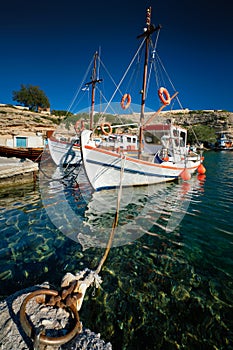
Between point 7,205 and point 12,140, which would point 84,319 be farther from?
point 12,140

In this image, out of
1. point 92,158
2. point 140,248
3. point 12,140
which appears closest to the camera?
point 140,248

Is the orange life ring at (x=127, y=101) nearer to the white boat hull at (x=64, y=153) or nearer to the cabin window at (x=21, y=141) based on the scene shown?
the white boat hull at (x=64, y=153)

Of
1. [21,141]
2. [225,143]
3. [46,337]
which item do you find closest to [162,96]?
[46,337]

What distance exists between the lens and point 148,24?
47.0ft

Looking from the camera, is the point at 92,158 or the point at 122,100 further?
the point at 122,100

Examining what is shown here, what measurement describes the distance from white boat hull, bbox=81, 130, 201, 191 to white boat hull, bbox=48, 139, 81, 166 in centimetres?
1002

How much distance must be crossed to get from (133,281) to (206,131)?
9194cm

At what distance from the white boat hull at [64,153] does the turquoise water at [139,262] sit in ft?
39.9

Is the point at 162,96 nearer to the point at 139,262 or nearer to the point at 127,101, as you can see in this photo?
the point at 127,101

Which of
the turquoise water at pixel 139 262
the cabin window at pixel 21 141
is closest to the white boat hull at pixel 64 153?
the turquoise water at pixel 139 262

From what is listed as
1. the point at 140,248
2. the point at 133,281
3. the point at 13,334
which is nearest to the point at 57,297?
the point at 13,334

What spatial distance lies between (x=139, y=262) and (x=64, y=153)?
1939 cm

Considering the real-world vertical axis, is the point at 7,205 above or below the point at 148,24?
below

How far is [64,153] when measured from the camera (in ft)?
72.4
